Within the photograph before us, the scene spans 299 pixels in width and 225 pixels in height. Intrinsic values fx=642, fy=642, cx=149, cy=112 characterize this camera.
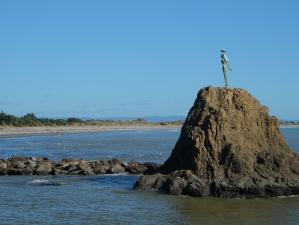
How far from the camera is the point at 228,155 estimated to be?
94.9 feet

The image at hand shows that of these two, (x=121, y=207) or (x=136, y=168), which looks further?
(x=136, y=168)

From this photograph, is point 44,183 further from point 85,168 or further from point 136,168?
point 136,168

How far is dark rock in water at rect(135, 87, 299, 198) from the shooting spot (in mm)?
27938

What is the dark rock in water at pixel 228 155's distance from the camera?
27.9m

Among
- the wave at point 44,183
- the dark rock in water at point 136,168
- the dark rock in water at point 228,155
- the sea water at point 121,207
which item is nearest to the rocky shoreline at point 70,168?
the dark rock in water at point 136,168

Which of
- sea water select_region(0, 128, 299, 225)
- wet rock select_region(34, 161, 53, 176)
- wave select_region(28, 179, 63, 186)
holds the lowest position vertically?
sea water select_region(0, 128, 299, 225)

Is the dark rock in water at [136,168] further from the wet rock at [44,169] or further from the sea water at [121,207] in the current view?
the sea water at [121,207]

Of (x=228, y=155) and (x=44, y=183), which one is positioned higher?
(x=228, y=155)

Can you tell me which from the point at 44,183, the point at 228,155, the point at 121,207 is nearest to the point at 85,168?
the point at 44,183

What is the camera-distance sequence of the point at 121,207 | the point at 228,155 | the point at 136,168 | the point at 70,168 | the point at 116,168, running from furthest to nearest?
the point at 70,168, the point at 116,168, the point at 136,168, the point at 228,155, the point at 121,207

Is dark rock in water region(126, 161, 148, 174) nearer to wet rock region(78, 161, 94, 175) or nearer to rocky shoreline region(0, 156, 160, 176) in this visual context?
rocky shoreline region(0, 156, 160, 176)

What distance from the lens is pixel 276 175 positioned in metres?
28.7

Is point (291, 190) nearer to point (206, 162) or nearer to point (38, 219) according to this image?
point (206, 162)

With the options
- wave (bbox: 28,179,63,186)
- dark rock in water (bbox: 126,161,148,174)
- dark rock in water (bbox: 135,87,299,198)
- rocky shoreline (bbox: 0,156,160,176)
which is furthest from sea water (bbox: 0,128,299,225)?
rocky shoreline (bbox: 0,156,160,176)
